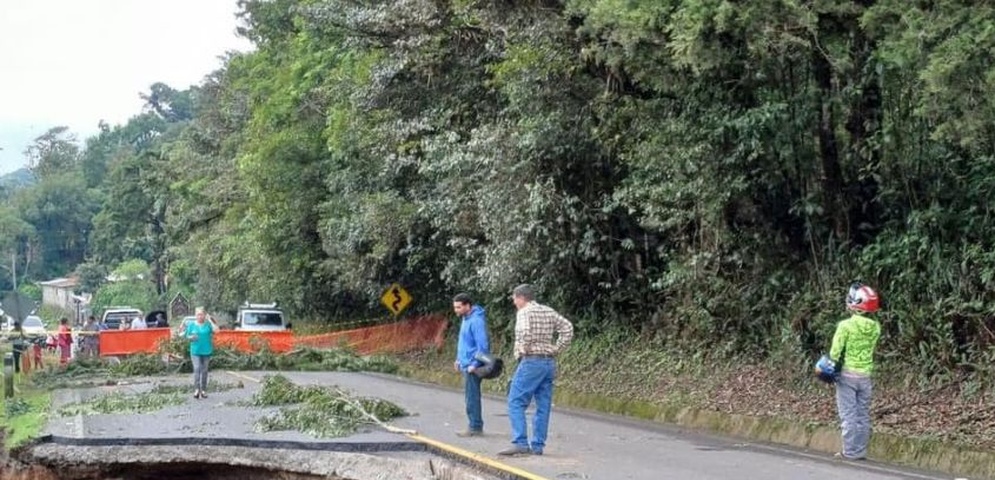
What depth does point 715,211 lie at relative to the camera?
60.8 ft

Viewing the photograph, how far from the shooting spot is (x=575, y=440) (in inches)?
599

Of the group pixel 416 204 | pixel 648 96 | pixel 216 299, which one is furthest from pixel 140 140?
pixel 648 96

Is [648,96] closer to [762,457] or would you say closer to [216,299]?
[762,457]

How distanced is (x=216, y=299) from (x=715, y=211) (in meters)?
40.5

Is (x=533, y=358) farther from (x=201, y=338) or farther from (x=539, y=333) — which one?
(x=201, y=338)

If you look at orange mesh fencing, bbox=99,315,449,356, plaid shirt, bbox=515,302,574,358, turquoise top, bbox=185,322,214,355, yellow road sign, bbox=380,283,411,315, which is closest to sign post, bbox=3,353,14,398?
turquoise top, bbox=185,322,214,355

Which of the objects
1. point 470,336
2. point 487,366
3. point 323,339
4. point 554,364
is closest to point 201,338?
point 470,336

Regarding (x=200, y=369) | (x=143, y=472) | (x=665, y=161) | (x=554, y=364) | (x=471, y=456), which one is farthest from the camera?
(x=200, y=369)

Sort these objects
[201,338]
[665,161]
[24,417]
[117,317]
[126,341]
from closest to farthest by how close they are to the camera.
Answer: [665,161] < [24,417] < [201,338] < [126,341] < [117,317]

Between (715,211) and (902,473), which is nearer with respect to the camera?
(902,473)

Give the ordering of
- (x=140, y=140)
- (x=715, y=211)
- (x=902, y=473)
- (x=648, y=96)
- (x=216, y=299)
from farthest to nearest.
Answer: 1. (x=140, y=140)
2. (x=216, y=299)
3. (x=648, y=96)
4. (x=715, y=211)
5. (x=902, y=473)

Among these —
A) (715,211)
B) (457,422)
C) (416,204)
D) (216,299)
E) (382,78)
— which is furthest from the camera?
(216,299)

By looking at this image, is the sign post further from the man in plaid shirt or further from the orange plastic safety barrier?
the man in plaid shirt

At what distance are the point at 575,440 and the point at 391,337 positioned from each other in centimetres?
2220
